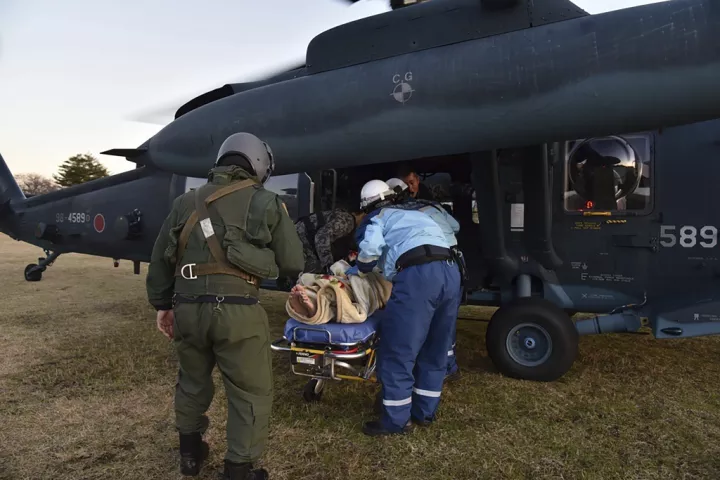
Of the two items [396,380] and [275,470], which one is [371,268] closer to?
[396,380]

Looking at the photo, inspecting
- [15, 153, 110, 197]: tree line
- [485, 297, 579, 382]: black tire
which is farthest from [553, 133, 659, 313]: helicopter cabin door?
[15, 153, 110, 197]: tree line

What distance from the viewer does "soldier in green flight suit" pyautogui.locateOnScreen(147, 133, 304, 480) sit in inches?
98.7

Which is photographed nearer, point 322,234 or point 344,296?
point 344,296

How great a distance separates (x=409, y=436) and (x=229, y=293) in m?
1.53

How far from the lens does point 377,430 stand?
324 cm

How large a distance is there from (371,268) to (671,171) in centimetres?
290

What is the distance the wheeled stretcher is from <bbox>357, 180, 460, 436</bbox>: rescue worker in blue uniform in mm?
120

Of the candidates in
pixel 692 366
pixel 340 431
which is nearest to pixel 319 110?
pixel 340 431

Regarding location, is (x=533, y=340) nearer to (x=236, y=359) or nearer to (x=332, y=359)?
(x=332, y=359)

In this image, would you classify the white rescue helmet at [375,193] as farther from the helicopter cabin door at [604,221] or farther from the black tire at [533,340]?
the helicopter cabin door at [604,221]

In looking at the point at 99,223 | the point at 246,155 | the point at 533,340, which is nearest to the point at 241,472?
the point at 246,155

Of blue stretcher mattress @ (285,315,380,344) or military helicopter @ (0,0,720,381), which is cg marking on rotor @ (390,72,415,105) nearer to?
military helicopter @ (0,0,720,381)

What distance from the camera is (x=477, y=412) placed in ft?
11.9

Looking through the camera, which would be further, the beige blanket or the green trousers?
the beige blanket
